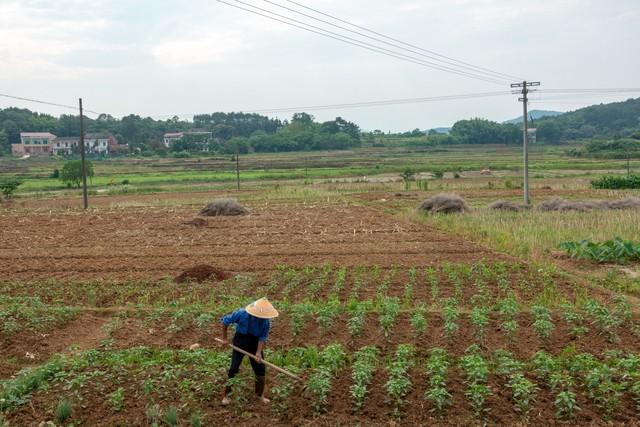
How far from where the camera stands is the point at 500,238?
18469 mm

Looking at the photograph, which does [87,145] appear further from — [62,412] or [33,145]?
[62,412]

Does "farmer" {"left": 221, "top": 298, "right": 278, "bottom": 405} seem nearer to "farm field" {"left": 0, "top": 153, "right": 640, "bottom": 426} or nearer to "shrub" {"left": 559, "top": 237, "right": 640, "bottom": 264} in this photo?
"farm field" {"left": 0, "top": 153, "right": 640, "bottom": 426}

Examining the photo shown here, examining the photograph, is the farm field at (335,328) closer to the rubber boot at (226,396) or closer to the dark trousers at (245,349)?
the rubber boot at (226,396)

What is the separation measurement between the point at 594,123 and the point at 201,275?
132m

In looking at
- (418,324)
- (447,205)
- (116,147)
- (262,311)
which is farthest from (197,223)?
(116,147)

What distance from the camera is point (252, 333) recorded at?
281 inches

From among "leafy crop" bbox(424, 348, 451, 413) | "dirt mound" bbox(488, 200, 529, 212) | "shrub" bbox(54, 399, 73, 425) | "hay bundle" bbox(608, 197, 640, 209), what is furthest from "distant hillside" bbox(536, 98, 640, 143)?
"shrub" bbox(54, 399, 73, 425)

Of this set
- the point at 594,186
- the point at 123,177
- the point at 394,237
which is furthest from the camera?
the point at 123,177

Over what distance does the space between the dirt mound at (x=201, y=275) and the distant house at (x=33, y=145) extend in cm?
8323

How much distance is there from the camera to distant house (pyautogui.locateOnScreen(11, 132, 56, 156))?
8819 centimetres

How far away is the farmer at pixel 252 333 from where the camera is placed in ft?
23.0

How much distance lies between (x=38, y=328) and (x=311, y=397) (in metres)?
A: 5.35

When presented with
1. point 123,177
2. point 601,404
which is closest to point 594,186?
point 601,404

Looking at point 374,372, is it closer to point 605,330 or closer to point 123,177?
point 605,330
